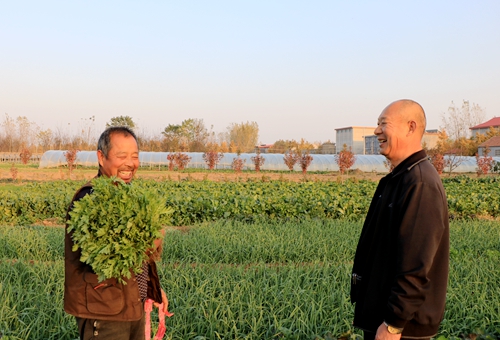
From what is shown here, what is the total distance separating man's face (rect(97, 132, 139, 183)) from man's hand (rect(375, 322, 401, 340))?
141 cm

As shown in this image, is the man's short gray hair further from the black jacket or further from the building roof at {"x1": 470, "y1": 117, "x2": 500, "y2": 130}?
the building roof at {"x1": 470, "y1": 117, "x2": 500, "y2": 130}

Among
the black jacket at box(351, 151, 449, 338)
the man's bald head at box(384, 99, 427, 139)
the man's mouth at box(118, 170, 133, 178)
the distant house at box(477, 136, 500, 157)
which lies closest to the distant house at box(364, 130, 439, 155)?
the distant house at box(477, 136, 500, 157)

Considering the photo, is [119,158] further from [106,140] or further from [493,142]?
[493,142]

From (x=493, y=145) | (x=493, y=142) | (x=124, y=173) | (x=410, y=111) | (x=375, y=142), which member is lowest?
(x=124, y=173)

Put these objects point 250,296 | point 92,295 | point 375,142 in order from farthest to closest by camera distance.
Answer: point 375,142 < point 250,296 < point 92,295

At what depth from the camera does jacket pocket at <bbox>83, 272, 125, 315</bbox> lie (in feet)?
6.72

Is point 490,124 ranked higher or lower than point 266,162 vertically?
higher

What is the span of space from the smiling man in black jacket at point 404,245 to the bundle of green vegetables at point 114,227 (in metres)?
1.01

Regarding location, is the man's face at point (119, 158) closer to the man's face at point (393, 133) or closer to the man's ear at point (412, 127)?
the man's face at point (393, 133)

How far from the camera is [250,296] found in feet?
12.5

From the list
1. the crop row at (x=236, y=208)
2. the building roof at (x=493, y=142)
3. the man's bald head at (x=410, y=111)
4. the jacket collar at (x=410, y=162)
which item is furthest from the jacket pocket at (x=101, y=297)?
the building roof at (x=493, y=142)

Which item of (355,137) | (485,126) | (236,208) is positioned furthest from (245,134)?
(236,208)

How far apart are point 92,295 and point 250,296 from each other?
196 cm

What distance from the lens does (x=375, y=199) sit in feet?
7.47
